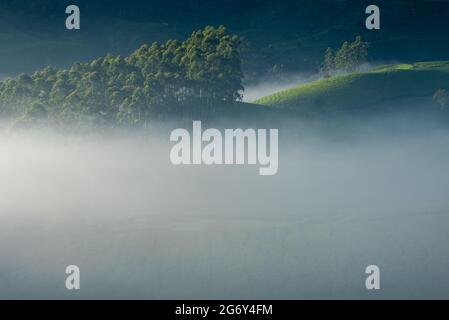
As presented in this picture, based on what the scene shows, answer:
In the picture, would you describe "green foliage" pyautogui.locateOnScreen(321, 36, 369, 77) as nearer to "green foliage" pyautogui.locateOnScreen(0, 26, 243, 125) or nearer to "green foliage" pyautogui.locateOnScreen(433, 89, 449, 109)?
"green foliage" pyautogui.locateOnScreen(433, 89, 449, 109)

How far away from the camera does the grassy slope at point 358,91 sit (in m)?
77.4

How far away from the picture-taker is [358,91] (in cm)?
8150

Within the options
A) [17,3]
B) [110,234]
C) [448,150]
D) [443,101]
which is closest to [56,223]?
[110,234]

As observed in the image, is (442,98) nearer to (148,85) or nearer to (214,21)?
(148,85)

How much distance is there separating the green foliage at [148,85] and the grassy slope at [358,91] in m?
11.2

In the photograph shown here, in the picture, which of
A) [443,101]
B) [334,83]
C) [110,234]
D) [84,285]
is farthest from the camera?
[334,83]

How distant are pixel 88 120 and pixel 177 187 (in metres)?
9.41

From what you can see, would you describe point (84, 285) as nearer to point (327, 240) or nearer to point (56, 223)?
point (56, 223)

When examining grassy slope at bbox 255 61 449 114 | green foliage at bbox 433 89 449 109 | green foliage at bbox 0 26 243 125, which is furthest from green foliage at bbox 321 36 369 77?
green foliage at bbox 0 26 243 125

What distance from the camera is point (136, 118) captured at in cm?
6019

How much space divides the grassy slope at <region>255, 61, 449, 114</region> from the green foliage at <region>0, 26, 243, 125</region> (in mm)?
11248

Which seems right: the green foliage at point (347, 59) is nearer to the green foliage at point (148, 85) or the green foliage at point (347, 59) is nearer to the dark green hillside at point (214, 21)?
the green foliage at point (148, 85)

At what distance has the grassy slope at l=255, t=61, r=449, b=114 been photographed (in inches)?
3046
